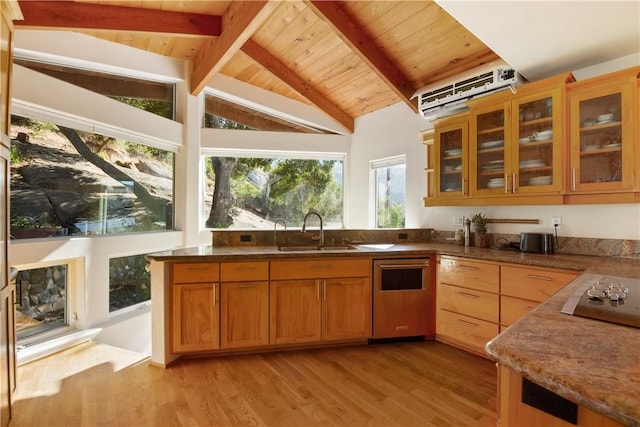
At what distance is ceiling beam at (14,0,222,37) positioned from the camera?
2.66m

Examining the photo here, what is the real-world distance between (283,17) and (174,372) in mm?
3328

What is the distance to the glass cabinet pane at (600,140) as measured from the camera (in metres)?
2.18

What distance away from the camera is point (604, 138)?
224 cm

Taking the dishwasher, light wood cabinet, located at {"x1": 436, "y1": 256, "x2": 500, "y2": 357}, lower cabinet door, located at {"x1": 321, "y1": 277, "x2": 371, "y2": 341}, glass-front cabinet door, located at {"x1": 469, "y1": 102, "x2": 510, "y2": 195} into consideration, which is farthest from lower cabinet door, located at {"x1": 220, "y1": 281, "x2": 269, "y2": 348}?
glass-front cabinet door, located at {"x1": 469, "y1": 102, "x2": 510, "y2": 195}

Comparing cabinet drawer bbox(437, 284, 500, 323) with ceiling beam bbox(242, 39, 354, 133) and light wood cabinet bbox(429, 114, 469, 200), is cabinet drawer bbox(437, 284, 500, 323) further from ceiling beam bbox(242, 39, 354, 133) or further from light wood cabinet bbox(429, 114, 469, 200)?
ceiling beam bbox(242, 39, 354, 133)

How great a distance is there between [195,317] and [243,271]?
0.50 meters

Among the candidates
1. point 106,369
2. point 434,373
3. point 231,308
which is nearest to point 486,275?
point 434,373

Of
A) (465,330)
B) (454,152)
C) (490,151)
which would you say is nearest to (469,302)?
(465,330)

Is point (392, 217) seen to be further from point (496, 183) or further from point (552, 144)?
point (552, 144)

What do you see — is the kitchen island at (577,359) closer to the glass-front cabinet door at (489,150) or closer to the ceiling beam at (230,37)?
the glass-front cabinet door at (489,150)

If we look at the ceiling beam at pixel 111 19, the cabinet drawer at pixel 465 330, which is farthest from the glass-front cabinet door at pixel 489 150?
the ceiling beam at pixel 111 19

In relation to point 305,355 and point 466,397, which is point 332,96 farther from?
point 466,397

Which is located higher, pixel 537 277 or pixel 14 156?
pixel 14 156

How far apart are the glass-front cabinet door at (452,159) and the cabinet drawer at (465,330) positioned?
3.71 feet
